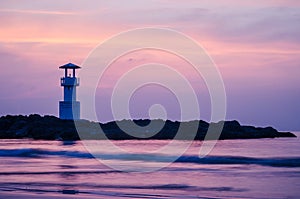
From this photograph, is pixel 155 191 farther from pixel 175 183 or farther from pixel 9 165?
pixel 9 165

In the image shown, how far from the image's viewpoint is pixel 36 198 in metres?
16.4

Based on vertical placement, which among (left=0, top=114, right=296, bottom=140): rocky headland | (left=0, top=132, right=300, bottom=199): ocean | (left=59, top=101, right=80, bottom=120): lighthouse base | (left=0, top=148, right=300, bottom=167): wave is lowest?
(left=0, top=132, right=300, bottom=199): ocean

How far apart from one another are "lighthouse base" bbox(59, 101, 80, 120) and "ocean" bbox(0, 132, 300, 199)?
18668 millimetres

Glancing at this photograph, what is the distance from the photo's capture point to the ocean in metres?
17.7

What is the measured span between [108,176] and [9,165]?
6.93m

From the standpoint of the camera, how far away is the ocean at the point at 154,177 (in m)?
17.7

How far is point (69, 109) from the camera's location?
52844mm

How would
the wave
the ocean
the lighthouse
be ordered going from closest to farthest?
the ocean
the wave
the lighthouse

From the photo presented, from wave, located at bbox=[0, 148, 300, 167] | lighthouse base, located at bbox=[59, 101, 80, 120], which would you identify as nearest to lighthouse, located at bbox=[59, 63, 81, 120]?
lighthouse base, located at bbox=[59, 101, 80, 120]

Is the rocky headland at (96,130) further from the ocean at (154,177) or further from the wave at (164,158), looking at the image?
the ocean at (154,177)

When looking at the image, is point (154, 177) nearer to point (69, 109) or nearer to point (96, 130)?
point (69, 109)

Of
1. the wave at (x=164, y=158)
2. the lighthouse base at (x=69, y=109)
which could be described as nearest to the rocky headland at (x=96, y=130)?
the lighthouse base at (x=69, y=109)

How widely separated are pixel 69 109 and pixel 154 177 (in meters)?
31.3

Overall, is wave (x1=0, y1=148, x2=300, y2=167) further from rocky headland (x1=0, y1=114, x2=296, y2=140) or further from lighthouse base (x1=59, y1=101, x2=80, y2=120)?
rocky headland (x1=0, y1=114, x2=296, y2=140)
